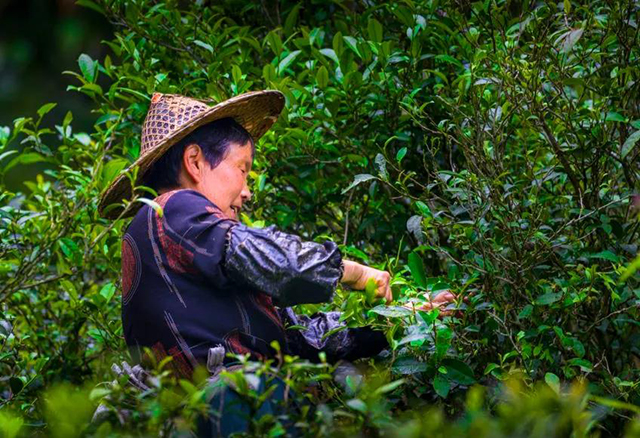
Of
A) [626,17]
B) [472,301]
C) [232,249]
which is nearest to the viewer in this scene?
[232,249]

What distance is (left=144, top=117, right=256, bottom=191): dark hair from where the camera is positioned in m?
2.55

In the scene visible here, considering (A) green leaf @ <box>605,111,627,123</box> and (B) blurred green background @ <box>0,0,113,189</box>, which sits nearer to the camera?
(B) blurred green background @ <box>0,0,113,189</box>

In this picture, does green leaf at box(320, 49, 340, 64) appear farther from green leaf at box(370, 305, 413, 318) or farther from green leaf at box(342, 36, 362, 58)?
green leaf at box(370, 305, 413, 318)

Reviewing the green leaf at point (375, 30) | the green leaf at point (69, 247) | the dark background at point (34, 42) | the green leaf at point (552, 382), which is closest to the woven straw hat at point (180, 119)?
the green leaf at point (69, 247)

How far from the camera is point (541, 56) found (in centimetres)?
256

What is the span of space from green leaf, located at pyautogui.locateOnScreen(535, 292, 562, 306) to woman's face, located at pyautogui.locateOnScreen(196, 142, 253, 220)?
87 cm

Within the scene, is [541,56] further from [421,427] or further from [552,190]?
[421,427]

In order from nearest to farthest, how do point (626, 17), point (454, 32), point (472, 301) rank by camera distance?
point (472, 301) → point (626, 17) → point (454, 32)

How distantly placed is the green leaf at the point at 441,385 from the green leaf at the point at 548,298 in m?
0.34

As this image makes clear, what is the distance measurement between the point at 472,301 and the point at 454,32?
99 cm

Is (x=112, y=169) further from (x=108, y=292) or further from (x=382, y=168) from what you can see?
(x=382, y=168)

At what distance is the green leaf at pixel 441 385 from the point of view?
7.39ft

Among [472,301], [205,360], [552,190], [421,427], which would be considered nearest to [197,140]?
[205,360]

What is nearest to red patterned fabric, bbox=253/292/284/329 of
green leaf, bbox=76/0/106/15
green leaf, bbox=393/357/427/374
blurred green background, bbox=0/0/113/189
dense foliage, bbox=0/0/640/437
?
dense foliage, bbox=0/0/640/437
